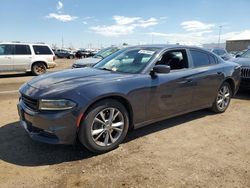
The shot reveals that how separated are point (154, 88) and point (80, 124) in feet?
4.66

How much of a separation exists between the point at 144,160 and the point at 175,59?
7.14 ft

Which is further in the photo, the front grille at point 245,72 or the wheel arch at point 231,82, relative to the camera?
the front grille at point 245,72

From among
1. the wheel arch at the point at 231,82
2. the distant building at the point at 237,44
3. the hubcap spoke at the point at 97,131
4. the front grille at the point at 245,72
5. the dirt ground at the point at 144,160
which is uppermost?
the distant building at the point at 237,44

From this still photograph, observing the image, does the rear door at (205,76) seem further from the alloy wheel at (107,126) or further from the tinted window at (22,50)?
the tinted window at (22,50)

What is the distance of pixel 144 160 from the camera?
12.4 ft

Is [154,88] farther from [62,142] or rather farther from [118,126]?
[62,142]

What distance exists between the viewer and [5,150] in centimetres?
405

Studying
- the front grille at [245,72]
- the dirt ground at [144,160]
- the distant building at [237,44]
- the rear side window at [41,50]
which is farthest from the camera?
the distant building at [237,44]

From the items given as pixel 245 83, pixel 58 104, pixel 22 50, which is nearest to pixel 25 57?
pixel 22 50

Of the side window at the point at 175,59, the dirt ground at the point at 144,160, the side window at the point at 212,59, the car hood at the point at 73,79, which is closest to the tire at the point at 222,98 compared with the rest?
the side window at the point at 212,59

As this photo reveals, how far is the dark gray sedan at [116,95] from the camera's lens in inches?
142

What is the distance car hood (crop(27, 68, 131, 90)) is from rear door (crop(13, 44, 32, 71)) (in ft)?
33.9

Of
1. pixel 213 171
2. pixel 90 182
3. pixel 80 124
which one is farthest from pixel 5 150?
pixel 213 171

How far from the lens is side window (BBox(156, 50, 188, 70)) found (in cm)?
489
